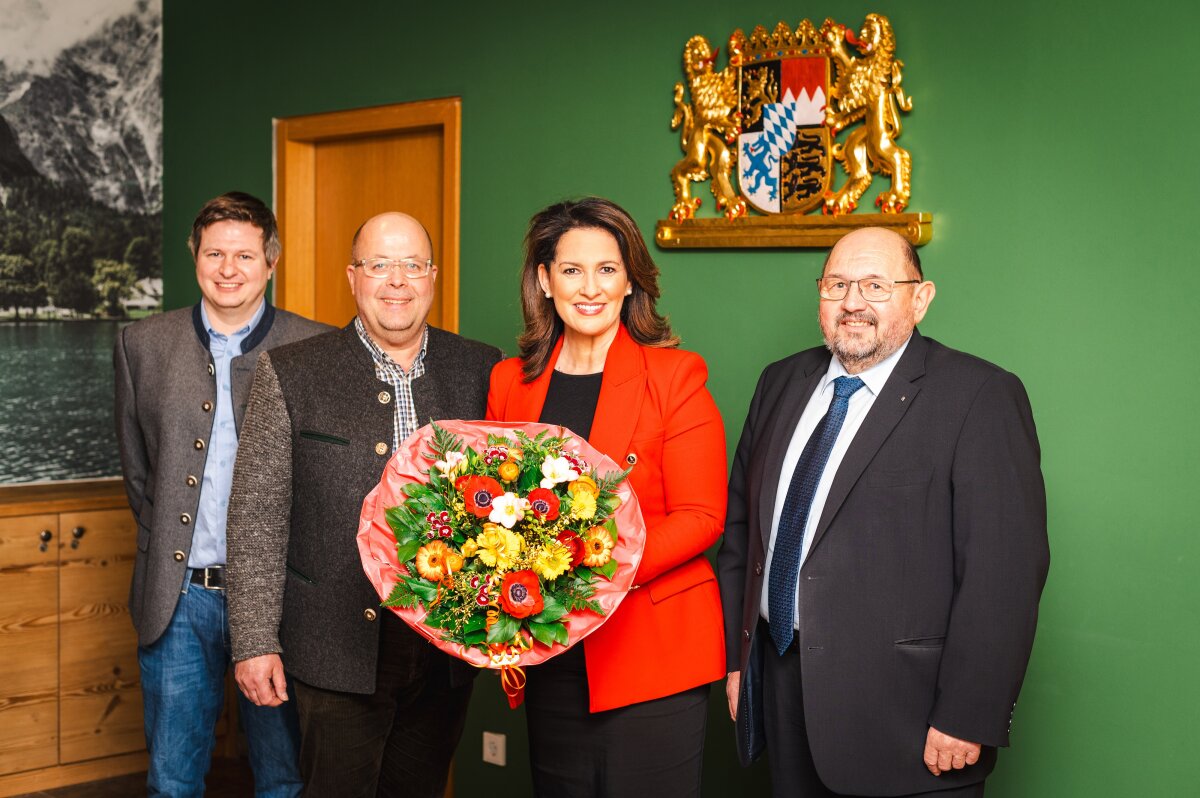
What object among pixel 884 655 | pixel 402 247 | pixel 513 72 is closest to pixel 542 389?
pixel 402 247

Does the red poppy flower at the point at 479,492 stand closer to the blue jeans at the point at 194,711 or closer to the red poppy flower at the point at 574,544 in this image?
the red poppy flower at the point at 574,544

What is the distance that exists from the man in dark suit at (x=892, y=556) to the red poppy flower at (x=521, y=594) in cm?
56

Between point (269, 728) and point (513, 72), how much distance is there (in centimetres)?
212

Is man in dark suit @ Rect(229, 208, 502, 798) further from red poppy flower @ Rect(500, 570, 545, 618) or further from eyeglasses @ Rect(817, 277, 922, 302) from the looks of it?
eyeglasses @ Rect(817, 277, 922, 302)

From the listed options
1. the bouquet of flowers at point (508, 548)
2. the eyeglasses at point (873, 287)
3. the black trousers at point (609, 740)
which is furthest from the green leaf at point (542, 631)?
the eyeglasses at point (873, 287)

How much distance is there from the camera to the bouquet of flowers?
191 cm

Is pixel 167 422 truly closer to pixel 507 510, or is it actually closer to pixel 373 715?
pixel 373 715

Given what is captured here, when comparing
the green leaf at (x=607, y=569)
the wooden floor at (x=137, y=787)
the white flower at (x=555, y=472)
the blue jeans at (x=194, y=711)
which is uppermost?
the white flower at (x=555, y=472)

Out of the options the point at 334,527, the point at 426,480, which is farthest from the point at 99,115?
the point at 426,480

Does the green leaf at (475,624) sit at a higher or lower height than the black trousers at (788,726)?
higher

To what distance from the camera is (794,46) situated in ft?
9.61

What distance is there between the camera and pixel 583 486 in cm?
195

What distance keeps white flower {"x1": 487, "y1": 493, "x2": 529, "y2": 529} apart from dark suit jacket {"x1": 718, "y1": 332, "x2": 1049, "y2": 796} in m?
0.60

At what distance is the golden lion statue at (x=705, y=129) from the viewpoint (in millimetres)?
3062
